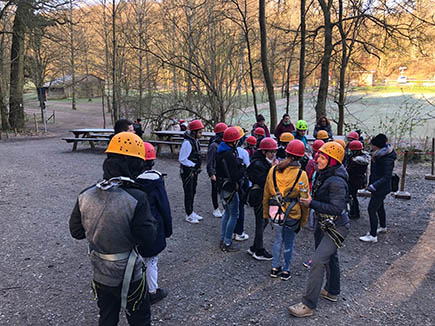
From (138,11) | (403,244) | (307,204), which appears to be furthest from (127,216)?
(138,11)

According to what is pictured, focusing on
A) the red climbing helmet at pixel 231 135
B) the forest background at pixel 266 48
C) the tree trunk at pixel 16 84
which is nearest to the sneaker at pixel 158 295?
the red climbing helmet at pixel 231 135

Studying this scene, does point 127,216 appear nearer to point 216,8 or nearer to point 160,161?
point 160,161

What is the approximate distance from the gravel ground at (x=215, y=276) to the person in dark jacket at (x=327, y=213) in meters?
0.30

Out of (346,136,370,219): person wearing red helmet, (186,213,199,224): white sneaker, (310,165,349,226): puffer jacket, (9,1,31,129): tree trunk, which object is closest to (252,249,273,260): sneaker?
(310,165,349,226): puffer jacket

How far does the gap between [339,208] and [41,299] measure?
128 inches

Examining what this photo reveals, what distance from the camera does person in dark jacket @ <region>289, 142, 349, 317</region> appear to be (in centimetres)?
331

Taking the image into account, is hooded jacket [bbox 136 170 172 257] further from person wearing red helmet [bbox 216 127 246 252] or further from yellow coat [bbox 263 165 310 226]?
person wearing red helmet [bbox 216 127 246 252]

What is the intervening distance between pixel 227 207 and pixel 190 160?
1409 millimetres

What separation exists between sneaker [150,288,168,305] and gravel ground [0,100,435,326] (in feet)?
0.17

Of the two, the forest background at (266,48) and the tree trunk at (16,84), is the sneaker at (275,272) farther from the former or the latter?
the tree trunk at (16,84)

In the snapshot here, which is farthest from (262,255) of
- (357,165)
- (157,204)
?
(357,165)

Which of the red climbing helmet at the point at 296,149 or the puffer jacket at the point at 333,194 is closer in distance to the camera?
the puffer jacket at the point at 333,194

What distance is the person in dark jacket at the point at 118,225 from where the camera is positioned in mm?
2279

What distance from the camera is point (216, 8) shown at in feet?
47.2
